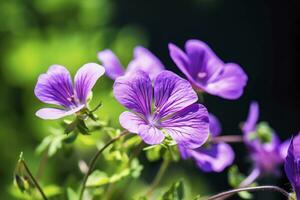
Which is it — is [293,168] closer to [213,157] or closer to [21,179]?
[213,157]

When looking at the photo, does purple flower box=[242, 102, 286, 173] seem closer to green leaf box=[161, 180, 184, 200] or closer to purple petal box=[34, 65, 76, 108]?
green leaf box=[161, 180, 184, 200]

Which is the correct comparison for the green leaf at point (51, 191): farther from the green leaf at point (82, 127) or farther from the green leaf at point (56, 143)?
the green leaf at point (82, 127)

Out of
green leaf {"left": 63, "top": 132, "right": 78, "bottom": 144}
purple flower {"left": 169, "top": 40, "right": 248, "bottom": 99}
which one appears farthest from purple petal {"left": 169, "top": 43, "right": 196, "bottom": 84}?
green leaf {"left": 63, "top": 132, "right": 78, "bottom": 144}

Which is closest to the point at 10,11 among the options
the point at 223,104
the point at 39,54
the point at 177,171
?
the point at 39,54

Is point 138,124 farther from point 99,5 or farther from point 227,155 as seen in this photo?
point 99,5

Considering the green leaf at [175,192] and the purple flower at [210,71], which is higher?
the purple flower at [210,71]

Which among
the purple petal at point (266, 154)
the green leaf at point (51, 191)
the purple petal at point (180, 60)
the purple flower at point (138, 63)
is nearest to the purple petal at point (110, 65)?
the purple flower at point (138, 63)
